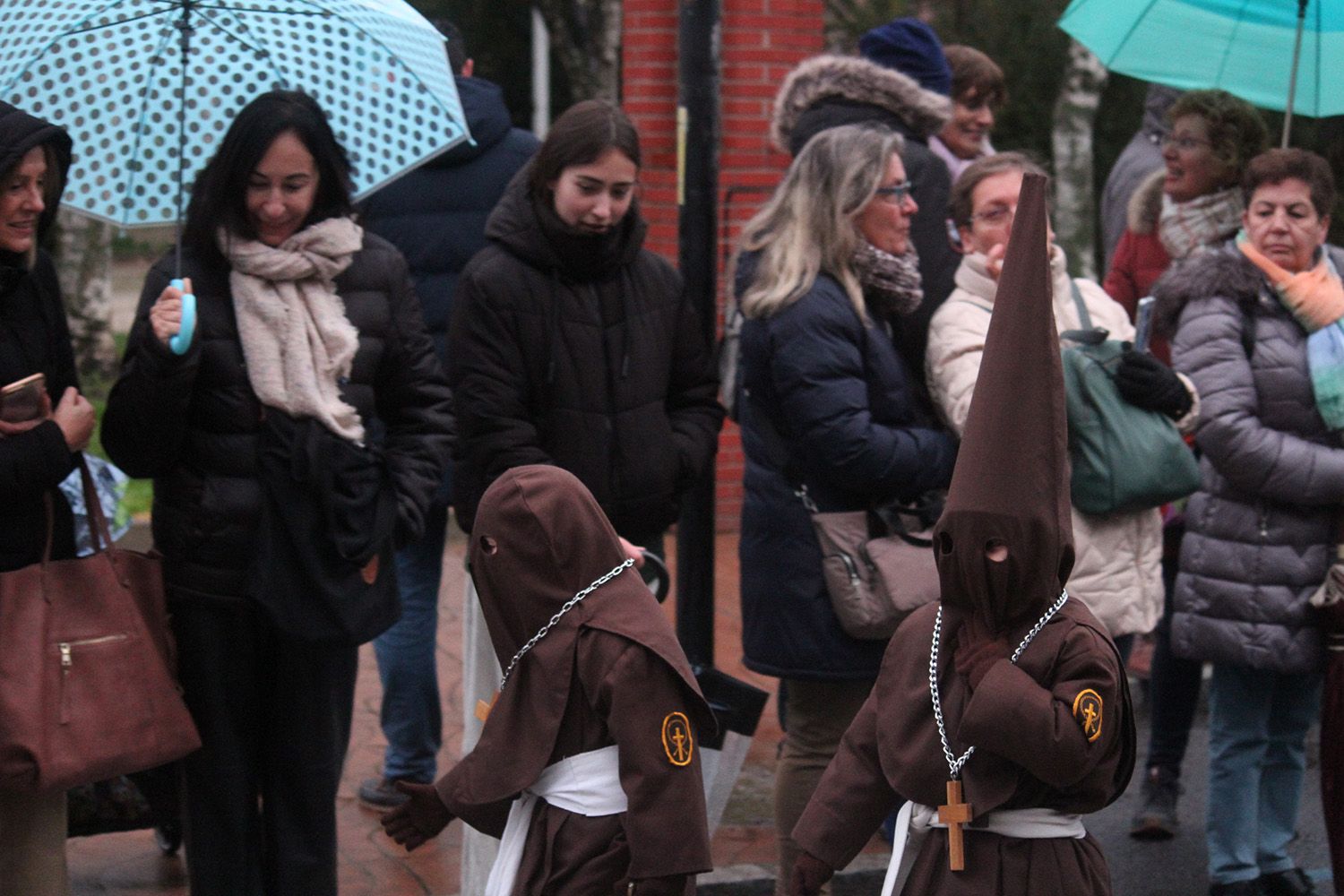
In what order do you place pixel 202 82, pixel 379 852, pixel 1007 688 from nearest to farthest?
pixel 1007 688 → pixel 202 82 → pixel 379 852

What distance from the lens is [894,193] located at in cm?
477

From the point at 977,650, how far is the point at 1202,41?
3316 mm

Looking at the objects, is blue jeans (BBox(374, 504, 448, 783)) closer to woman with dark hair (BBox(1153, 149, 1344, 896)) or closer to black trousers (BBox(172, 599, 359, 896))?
black trousers (BBox(172, 599, 359, 896))

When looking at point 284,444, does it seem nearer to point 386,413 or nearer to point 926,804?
point 386,413

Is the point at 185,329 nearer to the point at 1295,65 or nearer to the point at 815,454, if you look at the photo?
the point at 815,454

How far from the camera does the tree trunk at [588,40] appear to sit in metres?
10.7

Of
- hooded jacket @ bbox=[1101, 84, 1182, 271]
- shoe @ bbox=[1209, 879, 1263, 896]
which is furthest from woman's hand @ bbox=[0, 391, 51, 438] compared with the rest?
hooded jacket @ bbox=[1101, 84, 1182, 271]

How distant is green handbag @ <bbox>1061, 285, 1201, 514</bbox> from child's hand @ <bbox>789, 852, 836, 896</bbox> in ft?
5.44

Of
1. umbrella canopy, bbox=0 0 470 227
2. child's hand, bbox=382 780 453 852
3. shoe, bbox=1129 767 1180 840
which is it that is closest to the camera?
child's hand, bbox=382 780 453 852

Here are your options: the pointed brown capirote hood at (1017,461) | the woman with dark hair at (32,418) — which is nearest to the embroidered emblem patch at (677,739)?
the pointed brown capirote hood at (1017,461)

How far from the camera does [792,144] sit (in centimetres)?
556

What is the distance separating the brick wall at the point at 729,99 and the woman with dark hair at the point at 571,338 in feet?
14.3

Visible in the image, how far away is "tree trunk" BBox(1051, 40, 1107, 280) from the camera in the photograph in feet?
37.2

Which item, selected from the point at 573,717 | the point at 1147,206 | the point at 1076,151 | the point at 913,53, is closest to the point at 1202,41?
the point at 1147,206
